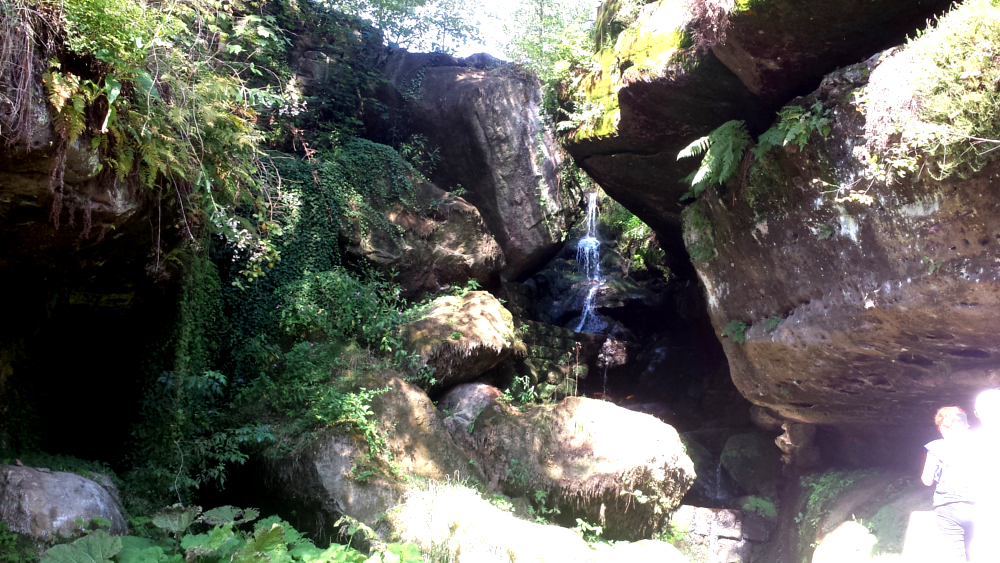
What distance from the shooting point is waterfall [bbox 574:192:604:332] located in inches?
526

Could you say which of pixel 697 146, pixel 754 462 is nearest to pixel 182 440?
pixel 697 146

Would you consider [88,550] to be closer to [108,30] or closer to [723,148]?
[108,30]

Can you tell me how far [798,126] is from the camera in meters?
5.48

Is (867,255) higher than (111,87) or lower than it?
higher

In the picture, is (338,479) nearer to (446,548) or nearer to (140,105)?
(446,548)

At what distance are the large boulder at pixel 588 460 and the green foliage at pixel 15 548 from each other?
4.59 metres

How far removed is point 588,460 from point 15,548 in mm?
5688

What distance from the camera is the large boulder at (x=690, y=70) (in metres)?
5.37

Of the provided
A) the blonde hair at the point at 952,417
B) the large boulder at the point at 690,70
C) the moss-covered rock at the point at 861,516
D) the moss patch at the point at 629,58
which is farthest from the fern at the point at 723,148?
the moss-covered rock at the point at 861,516

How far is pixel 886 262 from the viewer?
5.25 metres

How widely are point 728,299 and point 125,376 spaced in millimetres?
7134

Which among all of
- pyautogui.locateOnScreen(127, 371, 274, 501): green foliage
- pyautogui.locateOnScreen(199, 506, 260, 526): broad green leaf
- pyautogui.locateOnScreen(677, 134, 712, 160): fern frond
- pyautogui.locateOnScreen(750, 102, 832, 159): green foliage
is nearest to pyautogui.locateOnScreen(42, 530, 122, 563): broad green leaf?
pyautogui.locateOnScreen(199, 506, 260, 526): broad green leaf

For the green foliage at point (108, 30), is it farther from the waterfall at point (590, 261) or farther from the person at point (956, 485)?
the waterfall at point (590, 261)

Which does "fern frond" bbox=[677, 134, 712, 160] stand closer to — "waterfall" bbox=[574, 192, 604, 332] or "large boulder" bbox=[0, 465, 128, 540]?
"large boulder" bbox=[0, 465, 128, 540]
